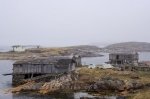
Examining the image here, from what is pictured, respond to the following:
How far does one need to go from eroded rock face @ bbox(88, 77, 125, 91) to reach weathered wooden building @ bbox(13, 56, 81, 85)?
9114mm

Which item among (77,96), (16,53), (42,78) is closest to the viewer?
(77,96)

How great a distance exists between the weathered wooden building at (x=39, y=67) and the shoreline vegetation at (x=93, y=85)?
3.08m

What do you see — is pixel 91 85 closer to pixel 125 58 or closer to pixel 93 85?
pixel 93 85

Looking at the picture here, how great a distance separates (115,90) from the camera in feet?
185

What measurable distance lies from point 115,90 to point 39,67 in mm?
17132

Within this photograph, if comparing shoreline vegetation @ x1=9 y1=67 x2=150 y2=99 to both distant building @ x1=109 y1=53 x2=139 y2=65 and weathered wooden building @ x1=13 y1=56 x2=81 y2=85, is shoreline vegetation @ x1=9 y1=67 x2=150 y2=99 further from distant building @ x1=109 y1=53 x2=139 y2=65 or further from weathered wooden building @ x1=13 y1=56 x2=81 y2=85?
Answer: distant building @ x1=109 y1=53 x2=139 y2=65

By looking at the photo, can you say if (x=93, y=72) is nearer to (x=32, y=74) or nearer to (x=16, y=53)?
(x=32, y=74)

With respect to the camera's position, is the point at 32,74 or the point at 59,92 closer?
the point at 59,92

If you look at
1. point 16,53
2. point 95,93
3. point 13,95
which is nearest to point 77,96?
point 95,93

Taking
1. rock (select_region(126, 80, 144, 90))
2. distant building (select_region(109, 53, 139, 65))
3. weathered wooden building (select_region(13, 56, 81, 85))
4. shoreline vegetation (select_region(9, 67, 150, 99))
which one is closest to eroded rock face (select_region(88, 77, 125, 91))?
shoreline vegetation (select_region(9, 67, 150, 99))

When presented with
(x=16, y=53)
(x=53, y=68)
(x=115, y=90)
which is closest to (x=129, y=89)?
(x=115, y=90)

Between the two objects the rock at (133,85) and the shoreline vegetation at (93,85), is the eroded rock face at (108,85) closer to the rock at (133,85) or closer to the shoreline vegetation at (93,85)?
the shoreline vegetation at (93,85)

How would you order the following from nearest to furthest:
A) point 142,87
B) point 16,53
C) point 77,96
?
1. point 77,96
2. point 142,87
3. point 16,53

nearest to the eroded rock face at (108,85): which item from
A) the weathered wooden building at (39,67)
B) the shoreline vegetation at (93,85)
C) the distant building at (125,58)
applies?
the shoreline vegetation at (93,85)
